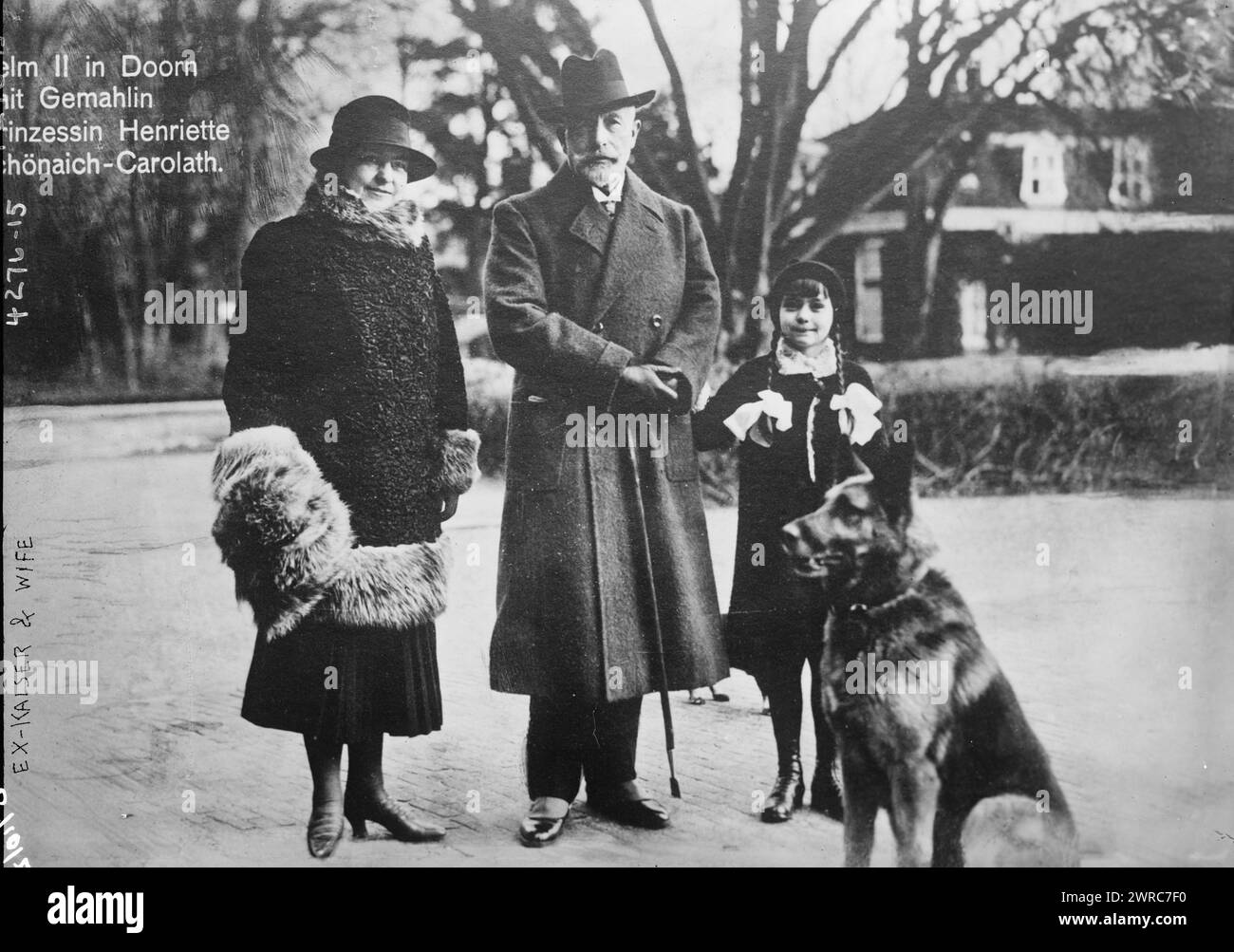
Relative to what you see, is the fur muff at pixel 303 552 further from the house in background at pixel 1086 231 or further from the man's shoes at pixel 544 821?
the house in background at pixel 1086 231

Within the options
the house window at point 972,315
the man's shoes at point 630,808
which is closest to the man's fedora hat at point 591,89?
the house window at point 972,315

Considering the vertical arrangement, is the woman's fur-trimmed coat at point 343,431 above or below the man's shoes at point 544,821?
above

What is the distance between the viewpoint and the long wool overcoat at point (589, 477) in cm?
507

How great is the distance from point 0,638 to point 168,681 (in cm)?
78

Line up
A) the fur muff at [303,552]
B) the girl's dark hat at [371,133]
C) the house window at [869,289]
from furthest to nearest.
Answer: the house window at [869,289] < the girl's dark hat at [371,133] < the fur muff at [303,552]

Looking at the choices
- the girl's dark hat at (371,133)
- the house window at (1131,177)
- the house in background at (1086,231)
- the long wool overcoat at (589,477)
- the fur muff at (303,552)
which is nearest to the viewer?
the fur muff at (303,552)

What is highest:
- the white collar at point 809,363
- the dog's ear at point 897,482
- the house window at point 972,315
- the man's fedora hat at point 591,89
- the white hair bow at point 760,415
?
the man's fedora hat at point 591,89

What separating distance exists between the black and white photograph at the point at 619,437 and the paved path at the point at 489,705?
0.02m

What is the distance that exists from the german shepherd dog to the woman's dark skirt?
1.65m

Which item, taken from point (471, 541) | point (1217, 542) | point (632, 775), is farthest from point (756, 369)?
point (1217, 542)

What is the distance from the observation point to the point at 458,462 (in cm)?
512

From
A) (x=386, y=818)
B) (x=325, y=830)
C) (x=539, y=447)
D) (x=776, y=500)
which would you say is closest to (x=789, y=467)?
(x=776, y=500)

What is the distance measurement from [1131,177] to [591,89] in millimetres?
2413
